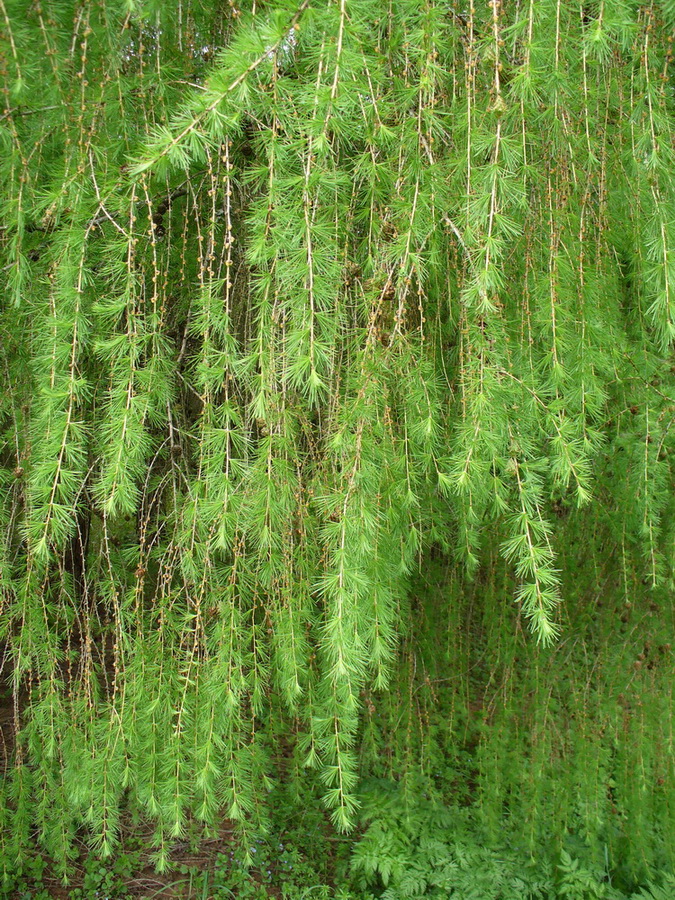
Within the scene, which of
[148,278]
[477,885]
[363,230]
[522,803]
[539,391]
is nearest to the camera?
[539,391]

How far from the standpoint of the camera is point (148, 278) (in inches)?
61.0

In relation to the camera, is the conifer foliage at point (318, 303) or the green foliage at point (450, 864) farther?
the green foliage at point (450, 864)

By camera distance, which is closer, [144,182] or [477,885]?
[144,182]

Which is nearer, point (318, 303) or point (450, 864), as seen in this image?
point (318, 303)

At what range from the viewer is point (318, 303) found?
42.6 inches

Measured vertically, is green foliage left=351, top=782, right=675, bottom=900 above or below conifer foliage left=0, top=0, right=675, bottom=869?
below

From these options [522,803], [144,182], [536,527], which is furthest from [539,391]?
[522,803]

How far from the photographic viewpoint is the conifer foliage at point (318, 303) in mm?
1054

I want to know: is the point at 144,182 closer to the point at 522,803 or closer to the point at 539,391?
the point at 539,391

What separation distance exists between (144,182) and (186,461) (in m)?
0.79

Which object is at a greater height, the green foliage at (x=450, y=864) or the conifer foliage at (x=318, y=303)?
the conifer foliage at (x=318, y=303)

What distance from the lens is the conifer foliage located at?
105 centimetres

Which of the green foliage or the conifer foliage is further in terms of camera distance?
the green foliage

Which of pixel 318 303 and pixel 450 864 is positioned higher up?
pixel 318 303
